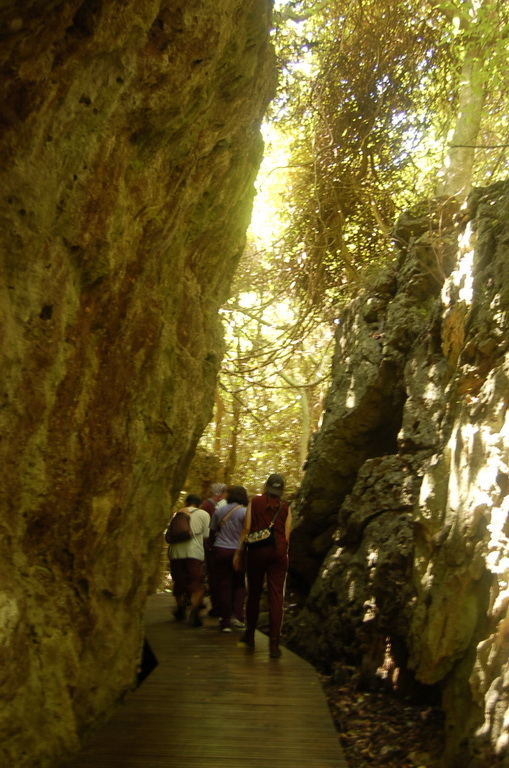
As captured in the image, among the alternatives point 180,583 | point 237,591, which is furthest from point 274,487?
point 180,583

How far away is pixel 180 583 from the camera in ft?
28.8

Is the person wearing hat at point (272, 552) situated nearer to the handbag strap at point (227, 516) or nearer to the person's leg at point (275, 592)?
the person's leg at point (275, 592)

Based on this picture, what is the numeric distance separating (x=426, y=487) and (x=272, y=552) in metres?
1.64

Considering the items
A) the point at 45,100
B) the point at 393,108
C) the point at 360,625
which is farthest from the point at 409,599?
the point at 393,108

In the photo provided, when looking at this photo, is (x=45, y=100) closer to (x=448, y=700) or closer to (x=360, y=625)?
(x=448, y=700)

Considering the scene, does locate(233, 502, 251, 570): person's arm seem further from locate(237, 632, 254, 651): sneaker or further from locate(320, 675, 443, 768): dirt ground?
locate(320, 675, 443, 768): dirt ground

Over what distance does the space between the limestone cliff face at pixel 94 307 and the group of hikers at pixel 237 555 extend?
1167mm

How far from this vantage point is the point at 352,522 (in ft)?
27.7

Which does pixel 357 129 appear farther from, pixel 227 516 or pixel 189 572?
pixel 189 572

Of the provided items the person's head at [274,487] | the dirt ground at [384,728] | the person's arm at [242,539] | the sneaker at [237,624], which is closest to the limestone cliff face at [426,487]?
the dirt ground at [384,728]

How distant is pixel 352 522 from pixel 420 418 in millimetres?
1513

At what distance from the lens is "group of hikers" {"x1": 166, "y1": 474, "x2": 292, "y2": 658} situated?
6941 mm

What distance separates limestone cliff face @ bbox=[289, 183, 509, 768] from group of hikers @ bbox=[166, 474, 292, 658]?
108 centimetres

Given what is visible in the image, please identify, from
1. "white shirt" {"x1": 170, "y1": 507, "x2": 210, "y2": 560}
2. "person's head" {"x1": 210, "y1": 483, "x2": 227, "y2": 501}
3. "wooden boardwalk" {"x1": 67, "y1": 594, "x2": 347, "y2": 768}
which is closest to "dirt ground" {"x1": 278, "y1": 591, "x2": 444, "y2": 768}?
"wooden boardwalk" {"x1": 67, "y1": 594, "x2": 347, "y2": 768}
